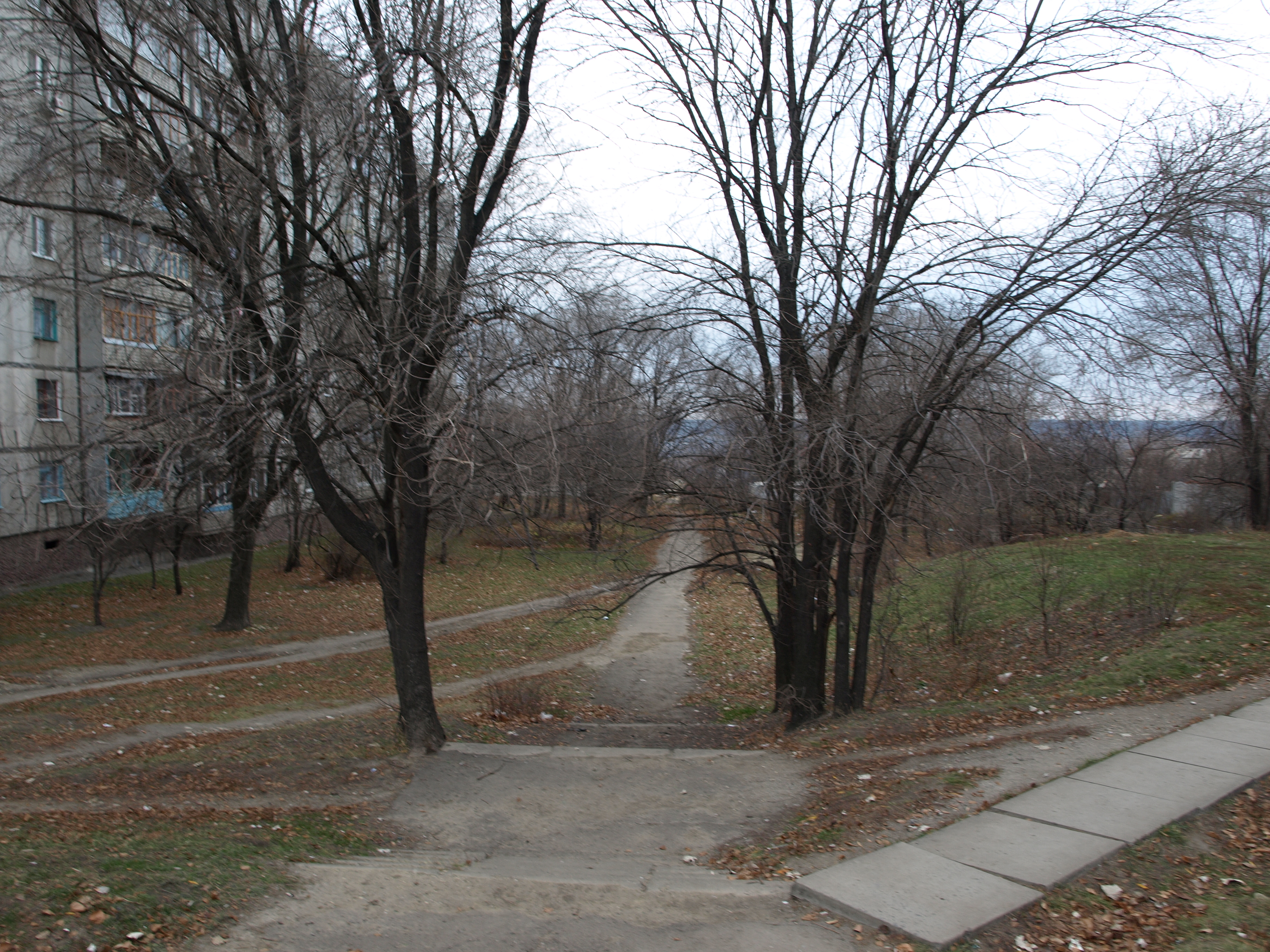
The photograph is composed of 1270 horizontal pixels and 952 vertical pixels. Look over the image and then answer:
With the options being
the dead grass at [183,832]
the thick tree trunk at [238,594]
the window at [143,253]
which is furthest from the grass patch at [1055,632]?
the thick tree trunk at [238,594]

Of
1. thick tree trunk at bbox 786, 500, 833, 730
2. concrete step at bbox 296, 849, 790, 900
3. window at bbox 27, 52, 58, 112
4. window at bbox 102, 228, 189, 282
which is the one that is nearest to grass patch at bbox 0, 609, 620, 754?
thick tree trunk at bbox 786, 500, 833, 730

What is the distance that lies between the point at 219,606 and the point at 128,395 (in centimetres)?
1328

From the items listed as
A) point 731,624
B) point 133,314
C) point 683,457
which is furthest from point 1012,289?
point 731,624

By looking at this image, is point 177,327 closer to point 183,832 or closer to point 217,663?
point 183,832

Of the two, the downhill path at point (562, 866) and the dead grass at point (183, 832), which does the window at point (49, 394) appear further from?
the downhill path at point (562, 866)

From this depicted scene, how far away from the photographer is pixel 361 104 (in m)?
7.70

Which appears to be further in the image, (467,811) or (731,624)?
(731,624)

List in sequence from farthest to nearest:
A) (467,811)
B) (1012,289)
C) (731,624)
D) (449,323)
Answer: (731,624)
(1012,289)
(449,323)
(467,811)

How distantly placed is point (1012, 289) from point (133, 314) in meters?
8.95

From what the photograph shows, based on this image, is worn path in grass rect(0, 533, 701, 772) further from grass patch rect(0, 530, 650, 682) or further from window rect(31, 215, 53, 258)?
window rect(31, 215, 53, 258)

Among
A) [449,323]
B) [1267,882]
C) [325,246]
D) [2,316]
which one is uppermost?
[2,316]

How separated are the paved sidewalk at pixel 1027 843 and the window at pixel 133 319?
7824mm

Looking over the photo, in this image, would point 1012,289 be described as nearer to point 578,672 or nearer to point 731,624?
point 578,672

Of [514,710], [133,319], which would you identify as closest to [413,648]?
[514,710]
